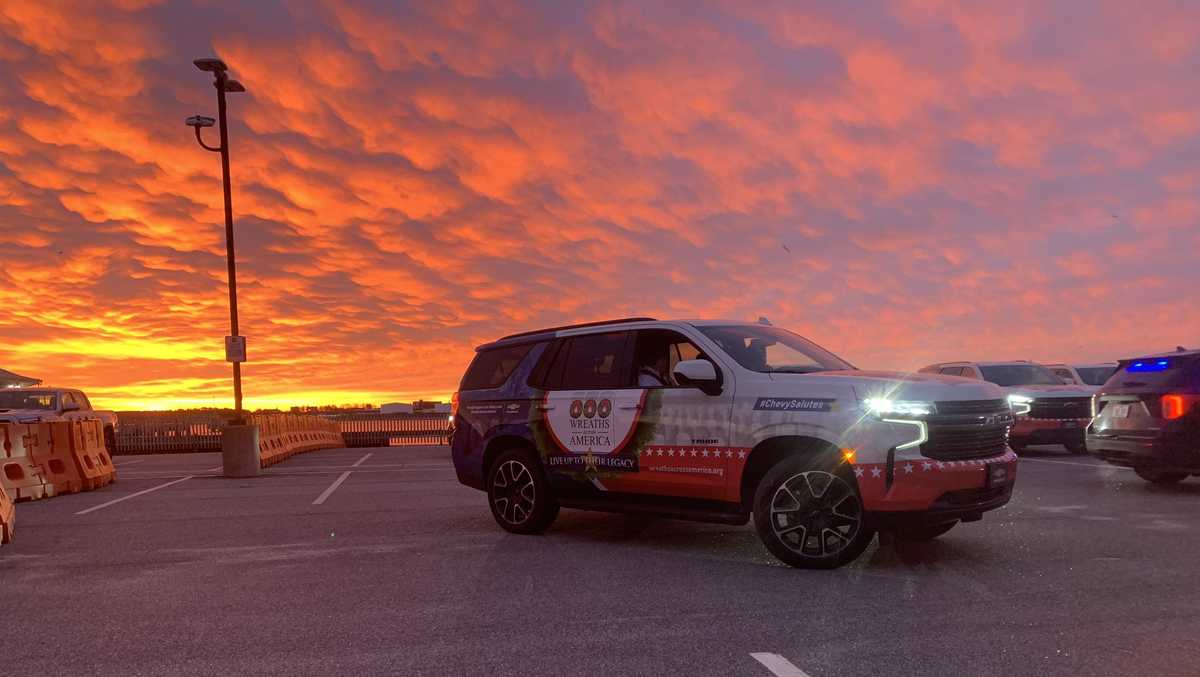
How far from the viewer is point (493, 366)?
9383 mm

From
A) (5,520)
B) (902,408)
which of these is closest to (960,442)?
(902,408)

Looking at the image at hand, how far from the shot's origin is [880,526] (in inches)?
254

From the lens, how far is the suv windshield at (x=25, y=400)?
73.9ft

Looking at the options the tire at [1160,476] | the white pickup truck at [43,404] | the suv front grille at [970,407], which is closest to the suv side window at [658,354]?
the suv front grille at [970,407]

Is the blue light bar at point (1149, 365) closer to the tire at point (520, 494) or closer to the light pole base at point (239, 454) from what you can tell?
the tire at point (520, 494)

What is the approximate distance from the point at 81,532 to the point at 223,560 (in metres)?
2.94

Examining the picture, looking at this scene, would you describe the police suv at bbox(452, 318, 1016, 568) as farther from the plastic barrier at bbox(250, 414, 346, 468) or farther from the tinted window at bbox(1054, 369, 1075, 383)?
the tinted window at bbox(1054, 369, 1075, 383)

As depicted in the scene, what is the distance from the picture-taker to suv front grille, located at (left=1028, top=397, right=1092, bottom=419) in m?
17.2

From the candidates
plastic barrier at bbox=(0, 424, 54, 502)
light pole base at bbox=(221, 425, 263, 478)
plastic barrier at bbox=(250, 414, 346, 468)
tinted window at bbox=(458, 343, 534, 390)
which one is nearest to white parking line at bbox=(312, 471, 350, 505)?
light pole base at bbox=(221, 425, 263, 478)

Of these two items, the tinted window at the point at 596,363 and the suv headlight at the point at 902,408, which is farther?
the tinted window at the point at 596,363

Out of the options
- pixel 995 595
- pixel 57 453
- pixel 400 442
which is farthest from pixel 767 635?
pixel 400 442

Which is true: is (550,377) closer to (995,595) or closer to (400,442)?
(995,595)

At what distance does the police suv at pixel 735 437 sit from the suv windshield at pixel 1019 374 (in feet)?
39.3

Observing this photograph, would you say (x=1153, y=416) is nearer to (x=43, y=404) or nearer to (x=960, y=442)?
(x=960, y=442)
